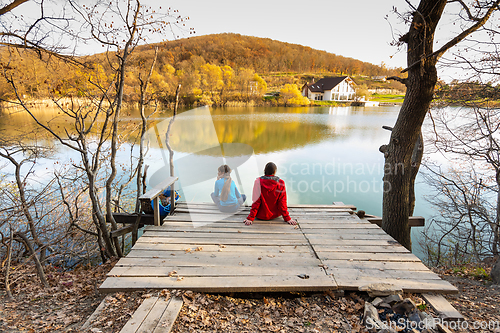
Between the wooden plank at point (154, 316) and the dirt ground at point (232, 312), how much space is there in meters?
0.15

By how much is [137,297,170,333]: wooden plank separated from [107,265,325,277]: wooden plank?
400mm

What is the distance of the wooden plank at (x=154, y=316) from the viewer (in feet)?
7.01

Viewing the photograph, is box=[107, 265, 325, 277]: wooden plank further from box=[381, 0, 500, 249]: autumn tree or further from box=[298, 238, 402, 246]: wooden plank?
box=[381, 0, 500, 249]: autumn tree

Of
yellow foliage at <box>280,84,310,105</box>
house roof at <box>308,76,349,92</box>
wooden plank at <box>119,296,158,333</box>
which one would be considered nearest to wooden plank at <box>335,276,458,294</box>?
wooden plank at <box>119,296,158,333</box>

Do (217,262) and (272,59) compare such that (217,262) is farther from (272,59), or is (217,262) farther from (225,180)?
(272,59)

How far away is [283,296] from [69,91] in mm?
4940

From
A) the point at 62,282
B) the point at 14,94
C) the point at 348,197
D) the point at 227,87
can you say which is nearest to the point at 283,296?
the point at 62,282

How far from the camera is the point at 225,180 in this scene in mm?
4566

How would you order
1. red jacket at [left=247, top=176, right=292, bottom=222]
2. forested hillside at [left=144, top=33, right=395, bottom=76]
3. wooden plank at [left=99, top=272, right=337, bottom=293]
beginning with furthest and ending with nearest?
forested hillside at [left=144, top=33, right=395, bottom=76] → red jacket at [left=247, top=176, right=292, bottom=222] → wooden plank at [left=99, top=272, right=337, bottom=293]

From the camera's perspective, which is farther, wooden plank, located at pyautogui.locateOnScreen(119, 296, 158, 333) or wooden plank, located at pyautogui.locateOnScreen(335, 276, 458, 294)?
wooden plank, located at pyautogui.locateOnScreen(335, 276, 458, 294)

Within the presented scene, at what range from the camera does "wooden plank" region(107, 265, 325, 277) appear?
2861 millimetres

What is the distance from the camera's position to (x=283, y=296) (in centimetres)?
289

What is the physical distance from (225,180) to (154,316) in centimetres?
257

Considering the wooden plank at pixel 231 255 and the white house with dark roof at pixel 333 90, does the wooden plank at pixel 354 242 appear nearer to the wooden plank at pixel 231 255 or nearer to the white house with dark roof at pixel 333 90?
the wooden plank at pixel 231 255
